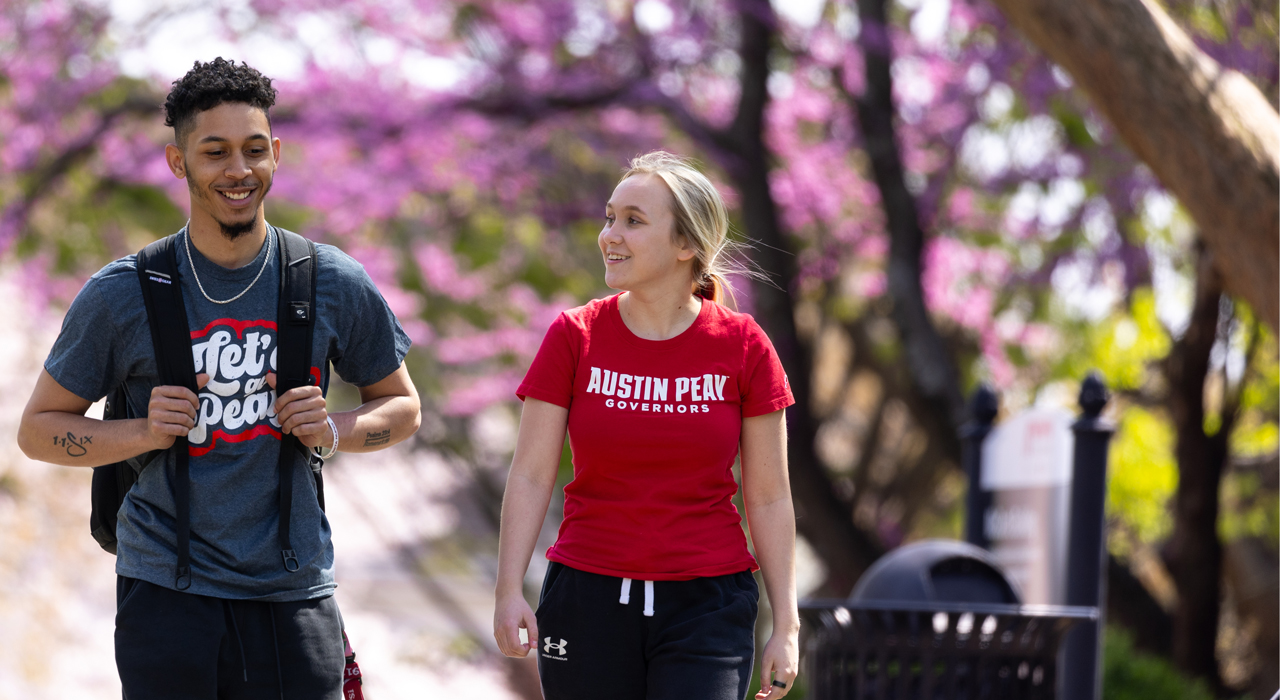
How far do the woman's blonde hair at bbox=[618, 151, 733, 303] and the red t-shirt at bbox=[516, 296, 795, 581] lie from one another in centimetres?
15

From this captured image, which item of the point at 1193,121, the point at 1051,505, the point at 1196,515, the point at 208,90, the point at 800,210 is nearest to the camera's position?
the point at 208,90

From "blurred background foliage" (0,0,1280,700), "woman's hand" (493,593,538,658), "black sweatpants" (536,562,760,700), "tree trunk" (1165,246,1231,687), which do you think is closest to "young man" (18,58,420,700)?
"woman's hand" (493,593,538,658)

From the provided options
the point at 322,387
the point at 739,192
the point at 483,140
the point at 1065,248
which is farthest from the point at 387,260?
the point at 322,387

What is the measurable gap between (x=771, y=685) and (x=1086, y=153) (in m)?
7.57

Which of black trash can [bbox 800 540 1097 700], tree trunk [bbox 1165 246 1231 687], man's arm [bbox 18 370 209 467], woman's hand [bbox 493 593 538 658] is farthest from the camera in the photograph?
tree trunk [bbox 1165 246 1231 687]

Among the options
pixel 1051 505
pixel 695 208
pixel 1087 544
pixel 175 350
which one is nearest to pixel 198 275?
pixel 175 350

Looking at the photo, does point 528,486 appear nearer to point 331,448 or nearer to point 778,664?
point 331,448

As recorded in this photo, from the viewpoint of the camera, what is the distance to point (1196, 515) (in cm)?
838

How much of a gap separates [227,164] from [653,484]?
994 millimetres

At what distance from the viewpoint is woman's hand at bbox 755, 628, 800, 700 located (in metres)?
2.65

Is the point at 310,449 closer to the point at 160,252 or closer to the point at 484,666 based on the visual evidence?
the point at 160,252

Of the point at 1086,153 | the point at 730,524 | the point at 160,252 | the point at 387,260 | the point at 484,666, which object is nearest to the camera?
the point at 160,252

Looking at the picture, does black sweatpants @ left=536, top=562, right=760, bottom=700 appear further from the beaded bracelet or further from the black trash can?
the black trash can

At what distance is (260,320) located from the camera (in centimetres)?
255
